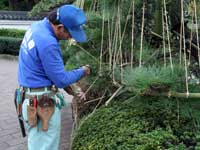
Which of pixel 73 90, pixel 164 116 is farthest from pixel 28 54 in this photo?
pixel 164 116

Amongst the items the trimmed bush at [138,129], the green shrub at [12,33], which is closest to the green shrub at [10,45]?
the green shrub at [12,33]

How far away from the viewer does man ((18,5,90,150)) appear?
2.97 meters

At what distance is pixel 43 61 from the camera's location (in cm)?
297

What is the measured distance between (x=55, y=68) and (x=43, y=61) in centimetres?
9

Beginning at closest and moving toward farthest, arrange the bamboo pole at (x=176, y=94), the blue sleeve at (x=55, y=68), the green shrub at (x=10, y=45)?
the bamboo pole at (x=176, y=94)
the blue sleeve at (x=55, y=68)
the green shrub at (x=10, y=45)

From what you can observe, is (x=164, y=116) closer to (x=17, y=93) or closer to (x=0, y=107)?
(x=17, y=93)

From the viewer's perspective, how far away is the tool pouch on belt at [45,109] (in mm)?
3133

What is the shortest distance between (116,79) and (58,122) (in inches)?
21.1

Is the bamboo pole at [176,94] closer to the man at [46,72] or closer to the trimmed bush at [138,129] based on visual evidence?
the trimmed bush at [138,129]

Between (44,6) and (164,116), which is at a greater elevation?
(44,6)

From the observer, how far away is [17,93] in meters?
3.26

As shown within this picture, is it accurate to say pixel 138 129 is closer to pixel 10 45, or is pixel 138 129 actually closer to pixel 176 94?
pixel 176 94

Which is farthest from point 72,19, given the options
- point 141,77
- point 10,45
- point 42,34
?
point 10,45

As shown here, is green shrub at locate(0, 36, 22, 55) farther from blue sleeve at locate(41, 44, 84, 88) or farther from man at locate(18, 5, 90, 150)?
blue sleeve at locate(41, 44, 84, 88)
